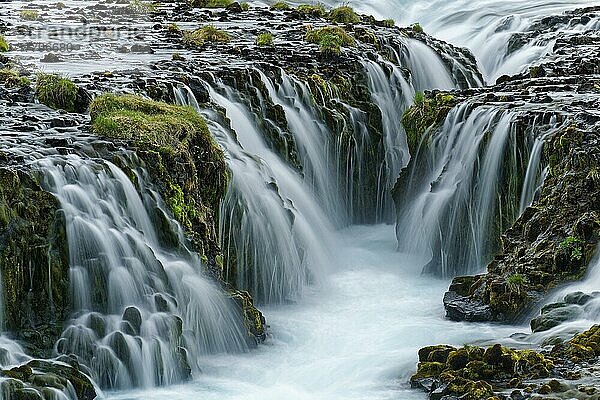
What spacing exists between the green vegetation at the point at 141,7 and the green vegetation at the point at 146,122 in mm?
15970

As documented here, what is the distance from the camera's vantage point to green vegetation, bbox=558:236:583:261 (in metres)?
13.7

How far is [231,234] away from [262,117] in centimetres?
416

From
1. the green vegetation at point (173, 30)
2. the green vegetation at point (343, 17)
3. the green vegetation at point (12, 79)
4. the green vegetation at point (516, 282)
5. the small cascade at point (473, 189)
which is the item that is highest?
the green vegetation at point (343, 17)

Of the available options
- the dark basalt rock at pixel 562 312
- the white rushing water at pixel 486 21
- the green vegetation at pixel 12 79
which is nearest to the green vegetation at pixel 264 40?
the white rushing water at pixel 486 21

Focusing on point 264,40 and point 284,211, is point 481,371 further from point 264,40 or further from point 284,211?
point 264,40

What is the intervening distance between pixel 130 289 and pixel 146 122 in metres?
3.29

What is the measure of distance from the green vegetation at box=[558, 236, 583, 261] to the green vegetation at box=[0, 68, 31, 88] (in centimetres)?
949

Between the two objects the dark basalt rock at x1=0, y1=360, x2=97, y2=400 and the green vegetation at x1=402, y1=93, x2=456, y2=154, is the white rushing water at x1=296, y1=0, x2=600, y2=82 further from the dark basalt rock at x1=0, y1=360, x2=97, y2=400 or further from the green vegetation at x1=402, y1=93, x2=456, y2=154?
the dark basalt rock at x1=0, y1=360, x2=97, y2=400

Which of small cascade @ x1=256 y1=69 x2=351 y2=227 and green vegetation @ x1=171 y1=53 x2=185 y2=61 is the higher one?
green vegetation @ x1=171 y1=53 x2=185 y2=61

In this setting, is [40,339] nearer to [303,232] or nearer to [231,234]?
[231,234]

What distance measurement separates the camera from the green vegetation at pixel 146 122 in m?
14.1

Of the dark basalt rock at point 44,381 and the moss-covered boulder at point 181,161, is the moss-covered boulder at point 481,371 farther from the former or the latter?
the dark basalt rock at point 44,381

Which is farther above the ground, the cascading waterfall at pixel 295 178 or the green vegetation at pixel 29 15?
the green vegetation at pixel 29 15

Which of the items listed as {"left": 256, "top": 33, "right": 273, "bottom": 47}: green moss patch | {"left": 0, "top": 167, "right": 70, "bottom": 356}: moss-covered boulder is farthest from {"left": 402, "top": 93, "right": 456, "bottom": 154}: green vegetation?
{"left": 0, "top": 167, "right": 70, "bottom": 356}: moss-covered boulder
